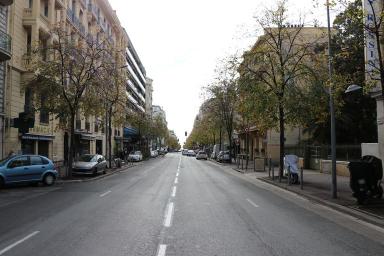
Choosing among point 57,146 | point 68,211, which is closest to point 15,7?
point 57,146

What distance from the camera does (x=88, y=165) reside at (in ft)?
97.7

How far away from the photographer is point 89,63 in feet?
89.7

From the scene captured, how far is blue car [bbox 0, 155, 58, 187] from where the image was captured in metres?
20.5

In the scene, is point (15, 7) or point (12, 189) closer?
point (12, 189)

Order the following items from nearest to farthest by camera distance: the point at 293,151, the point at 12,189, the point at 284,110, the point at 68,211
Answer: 1. the point at 68,211
2. the point at 12,189
3. the point at 284,110
4. the point at 293,151

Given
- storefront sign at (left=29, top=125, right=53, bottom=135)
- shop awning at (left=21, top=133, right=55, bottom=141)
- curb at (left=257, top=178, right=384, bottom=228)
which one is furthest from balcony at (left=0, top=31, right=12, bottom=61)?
curb at (left=257, top=178, right=384, bottom=228)

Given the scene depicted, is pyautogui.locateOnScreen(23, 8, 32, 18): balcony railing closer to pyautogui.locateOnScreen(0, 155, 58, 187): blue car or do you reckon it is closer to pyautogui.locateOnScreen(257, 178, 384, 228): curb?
pyautogui.locateOnScreen(0, 155, 58, 187): blue car

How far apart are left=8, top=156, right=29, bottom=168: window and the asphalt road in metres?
4.33

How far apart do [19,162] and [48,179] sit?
6.51 feet

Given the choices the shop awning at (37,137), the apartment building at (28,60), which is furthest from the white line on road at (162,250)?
the shop awning at (37,137)

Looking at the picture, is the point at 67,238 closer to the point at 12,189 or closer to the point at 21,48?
the point at 12,189

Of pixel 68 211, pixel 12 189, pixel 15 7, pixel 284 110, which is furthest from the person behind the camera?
pixel 15 7

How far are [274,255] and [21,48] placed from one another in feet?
87.1

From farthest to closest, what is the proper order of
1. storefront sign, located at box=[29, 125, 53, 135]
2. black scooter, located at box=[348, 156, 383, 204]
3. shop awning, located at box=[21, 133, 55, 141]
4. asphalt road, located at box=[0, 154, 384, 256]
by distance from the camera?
storefront sign, located at box=[29, 125, 53, 135], shop awning, located at box=[21, 133, 55, 141], black scooter, located at box=[348, 156, 383, 204], asphalt road, located at box=[0, 154, 384, 256]
